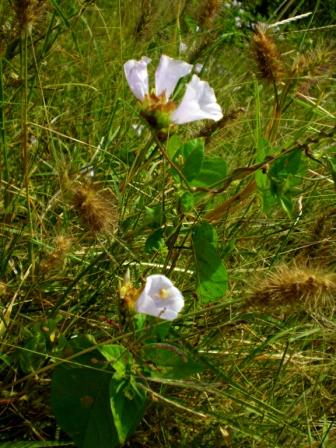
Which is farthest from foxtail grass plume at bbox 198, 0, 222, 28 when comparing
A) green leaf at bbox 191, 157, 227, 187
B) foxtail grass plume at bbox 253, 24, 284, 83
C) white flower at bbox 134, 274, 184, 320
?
white flower at bbox 134, 274, 184, 320

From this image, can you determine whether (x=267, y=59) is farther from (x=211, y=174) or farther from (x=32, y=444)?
(x=32, y=444)

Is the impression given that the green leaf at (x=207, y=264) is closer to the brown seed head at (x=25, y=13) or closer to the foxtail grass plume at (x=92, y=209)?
the foxtail grass plume at (x=92, y=209)

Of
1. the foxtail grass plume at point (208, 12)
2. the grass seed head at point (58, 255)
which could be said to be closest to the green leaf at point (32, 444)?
the grass seed head at point (58, 255)

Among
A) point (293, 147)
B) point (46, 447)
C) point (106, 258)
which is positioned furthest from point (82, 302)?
point (293, 147)

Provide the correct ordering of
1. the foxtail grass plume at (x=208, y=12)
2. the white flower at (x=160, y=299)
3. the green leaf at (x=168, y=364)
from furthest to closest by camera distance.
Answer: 1. the foxtail grass plume at (x=208, y=12)
2. the green leaf at (x=168, y=364)
3. the white flower at (x=160, y=299)

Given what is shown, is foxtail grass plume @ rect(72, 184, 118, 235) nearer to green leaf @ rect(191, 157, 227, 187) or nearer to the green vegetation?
the green vegetation

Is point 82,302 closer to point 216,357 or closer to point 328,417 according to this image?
point 216,357

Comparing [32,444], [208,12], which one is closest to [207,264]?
[32,444]
